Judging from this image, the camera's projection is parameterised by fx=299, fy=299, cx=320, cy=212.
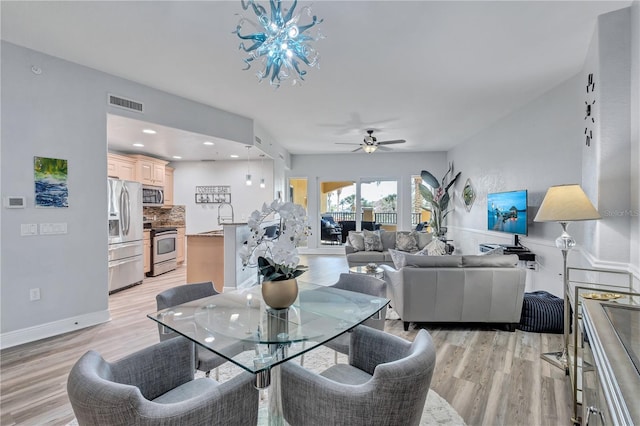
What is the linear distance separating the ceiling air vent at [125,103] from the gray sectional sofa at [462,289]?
3.79 m

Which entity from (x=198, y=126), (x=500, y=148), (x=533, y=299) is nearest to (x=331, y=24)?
(x=198, y=126)

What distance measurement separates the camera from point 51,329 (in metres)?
3.13

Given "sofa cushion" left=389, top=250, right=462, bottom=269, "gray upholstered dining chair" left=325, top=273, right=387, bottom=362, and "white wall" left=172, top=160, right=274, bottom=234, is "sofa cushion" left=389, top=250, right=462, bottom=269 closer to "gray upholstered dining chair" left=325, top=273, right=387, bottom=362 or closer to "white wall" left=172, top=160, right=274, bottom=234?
"gray upholstered dining chair" left=325, top=273, right=387, bottom=362

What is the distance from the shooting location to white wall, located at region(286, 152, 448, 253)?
852cm

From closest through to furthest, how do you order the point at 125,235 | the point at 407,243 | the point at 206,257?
the point at 206,257
the point at 125,235
the point at 407,243

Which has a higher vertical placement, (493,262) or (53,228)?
(53,228)

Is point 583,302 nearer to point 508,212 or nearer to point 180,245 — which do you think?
point 508,212

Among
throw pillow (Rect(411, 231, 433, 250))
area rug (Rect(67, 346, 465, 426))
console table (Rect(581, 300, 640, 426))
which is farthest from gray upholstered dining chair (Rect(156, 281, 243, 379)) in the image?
throw pillow (Rect(411, 231, 433, 250))

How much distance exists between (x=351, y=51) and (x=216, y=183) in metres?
5.17

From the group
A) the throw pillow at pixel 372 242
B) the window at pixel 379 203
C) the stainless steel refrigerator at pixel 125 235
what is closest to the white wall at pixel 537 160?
the throw pillow at pixel 372 242

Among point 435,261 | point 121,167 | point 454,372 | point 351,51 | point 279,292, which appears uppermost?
point 351,51

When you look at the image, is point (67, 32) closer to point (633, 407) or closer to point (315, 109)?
point (315, 109)

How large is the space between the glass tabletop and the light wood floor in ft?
3.38

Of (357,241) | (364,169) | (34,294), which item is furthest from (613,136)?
(364,169)
